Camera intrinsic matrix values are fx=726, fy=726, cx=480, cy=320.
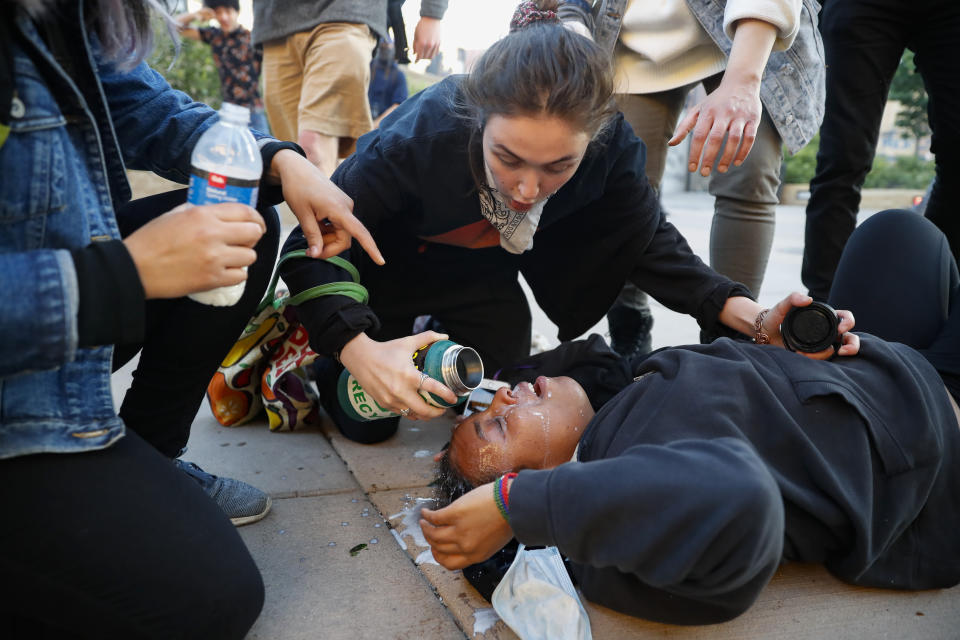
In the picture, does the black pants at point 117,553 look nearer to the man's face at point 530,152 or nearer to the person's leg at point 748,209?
the man's face at point 530,152

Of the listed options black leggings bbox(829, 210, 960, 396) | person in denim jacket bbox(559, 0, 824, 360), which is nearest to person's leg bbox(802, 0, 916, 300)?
person in denim jacket bbox(559, 0, 824, 360)

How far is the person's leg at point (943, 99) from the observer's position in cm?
272

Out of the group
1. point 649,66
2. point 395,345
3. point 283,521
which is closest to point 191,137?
point 395,345

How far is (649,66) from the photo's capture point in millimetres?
2742

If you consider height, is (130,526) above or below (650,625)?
above

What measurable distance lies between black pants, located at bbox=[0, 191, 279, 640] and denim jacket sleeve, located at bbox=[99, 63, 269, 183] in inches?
26.5

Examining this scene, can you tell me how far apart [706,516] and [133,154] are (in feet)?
5.01

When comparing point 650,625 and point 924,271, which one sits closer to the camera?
point 650,625

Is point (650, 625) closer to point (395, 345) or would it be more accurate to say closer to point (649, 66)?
point (395, 345)

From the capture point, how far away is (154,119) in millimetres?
1707

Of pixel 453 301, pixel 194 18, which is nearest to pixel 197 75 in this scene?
pixel 194 18

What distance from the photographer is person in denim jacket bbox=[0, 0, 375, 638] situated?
3.74 ft

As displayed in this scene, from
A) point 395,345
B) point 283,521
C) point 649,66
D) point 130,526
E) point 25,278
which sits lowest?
point 283,521

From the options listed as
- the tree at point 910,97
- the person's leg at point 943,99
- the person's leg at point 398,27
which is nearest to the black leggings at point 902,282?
the person's leg at point 943,99
